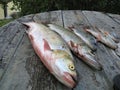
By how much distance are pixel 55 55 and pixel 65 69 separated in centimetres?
18

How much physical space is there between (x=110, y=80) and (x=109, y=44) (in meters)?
0.72

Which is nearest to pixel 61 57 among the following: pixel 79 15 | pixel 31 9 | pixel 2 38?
pixel 2 38

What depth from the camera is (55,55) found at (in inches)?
76.2

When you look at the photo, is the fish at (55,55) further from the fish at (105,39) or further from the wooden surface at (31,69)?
the fish at (105,39)

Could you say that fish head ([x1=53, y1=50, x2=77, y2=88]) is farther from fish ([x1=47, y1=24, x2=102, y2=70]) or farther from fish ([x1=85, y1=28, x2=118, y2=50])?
fish ([x1=85, y1=28, x2=118, y2=50])

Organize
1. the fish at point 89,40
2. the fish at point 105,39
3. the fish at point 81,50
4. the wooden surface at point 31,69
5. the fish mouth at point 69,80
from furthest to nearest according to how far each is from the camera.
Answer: the fish at point 105,39, the fish at point 89,40, the fish at point 81,50, the wooden surface at point 31,69, the fish mouth at point 69,80

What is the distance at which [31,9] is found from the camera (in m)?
6.09

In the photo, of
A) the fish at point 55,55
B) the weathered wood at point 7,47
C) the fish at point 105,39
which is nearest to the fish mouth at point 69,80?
the fish at point 55,55

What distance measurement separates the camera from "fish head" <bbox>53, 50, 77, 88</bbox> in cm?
172

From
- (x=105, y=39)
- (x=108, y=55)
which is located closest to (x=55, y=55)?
(x=108, y=55)

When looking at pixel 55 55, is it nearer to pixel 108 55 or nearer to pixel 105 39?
pixel 108 55

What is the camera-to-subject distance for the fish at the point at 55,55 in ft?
5.74

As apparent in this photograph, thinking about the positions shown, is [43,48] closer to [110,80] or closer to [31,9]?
[110,80]

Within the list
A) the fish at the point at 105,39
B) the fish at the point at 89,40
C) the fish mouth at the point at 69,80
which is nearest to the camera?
the fish mouth at the point at 69,80
